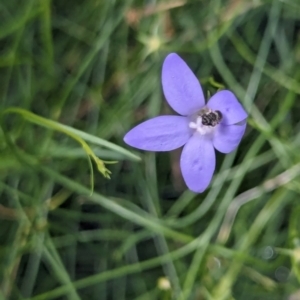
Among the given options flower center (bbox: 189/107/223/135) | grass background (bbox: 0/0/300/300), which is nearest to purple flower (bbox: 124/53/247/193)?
flower center (bbox: 189/107/223/135)

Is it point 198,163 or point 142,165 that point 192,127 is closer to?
point 198,163

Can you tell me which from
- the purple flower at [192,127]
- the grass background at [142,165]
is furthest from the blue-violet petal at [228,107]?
the grass background at [142,165]

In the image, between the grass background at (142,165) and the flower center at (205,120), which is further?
the grass background at (142,165)

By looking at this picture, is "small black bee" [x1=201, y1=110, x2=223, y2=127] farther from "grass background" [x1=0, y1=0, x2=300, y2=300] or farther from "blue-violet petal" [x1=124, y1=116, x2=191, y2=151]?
"grass background" [x1=0, y1=0, x2=300, y2=300]

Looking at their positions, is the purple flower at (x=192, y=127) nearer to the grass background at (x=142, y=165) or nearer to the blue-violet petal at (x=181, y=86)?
the blue-violet petal at (x=181, y=86)

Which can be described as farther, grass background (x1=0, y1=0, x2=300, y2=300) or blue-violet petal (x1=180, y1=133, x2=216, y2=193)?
grass background (x1=0, y1=0, x2=300, y2=300)

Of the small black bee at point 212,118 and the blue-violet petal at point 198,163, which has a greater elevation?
the small black bee at point 212,118

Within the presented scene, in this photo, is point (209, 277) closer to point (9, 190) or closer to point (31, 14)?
point (9, 190)
